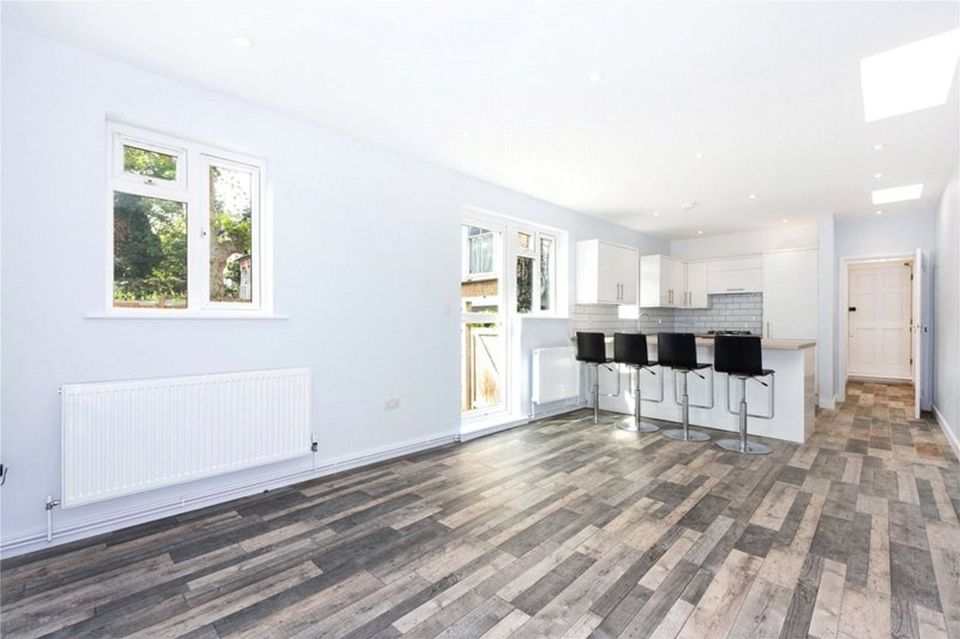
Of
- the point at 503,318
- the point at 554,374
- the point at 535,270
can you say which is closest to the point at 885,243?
the point at 535,270

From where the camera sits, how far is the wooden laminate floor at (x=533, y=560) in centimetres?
182

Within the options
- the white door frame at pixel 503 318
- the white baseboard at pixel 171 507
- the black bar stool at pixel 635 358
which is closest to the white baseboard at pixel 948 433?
the black bar stool at pixel 635 358

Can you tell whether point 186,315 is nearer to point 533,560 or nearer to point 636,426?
point 533,560

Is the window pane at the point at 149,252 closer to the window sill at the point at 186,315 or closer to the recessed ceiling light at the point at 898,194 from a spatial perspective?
the window sill at the point at 186,315

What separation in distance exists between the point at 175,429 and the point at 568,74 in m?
3.19

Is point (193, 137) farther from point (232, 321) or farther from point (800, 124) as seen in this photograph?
point (800, 124)

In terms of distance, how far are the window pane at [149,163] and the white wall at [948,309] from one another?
6344 mm

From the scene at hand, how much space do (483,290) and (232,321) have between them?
2.77m

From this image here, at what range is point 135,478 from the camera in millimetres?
2570

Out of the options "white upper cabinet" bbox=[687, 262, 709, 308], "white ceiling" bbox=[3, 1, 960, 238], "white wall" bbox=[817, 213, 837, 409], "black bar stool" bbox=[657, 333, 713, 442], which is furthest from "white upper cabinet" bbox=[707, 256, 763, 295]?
"black bar stool" bbox=[657, 333, 713, 442]

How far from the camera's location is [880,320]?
335 inches

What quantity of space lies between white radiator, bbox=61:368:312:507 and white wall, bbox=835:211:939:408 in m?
7.39

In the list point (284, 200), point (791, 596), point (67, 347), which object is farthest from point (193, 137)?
point (791, 596)

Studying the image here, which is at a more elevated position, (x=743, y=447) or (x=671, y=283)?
(x=671, y=283)
